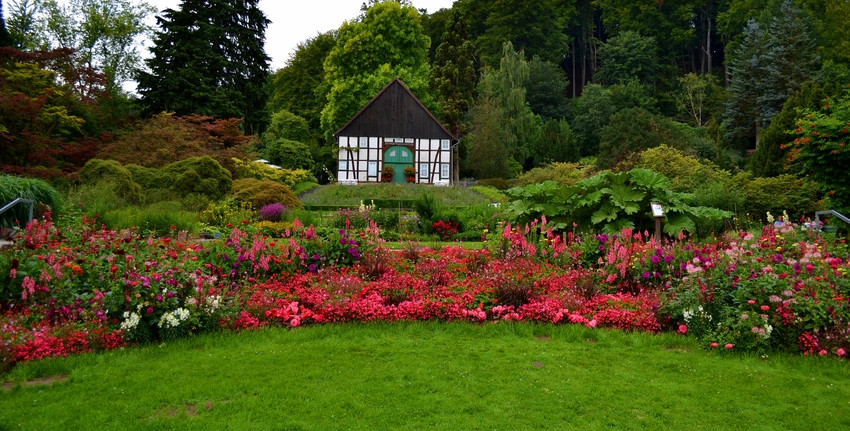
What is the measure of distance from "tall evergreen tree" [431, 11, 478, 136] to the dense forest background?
0.10 m

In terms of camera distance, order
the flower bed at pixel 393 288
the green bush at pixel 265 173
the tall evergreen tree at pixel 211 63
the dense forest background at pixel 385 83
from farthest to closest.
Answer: the tall evergreen tree at pixel 211 63
the green bush at pixel 265 173
the dense forest background at pixel 385 83
the flower bed at pixel 393 288

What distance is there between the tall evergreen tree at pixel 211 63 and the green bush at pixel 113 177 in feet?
48.5

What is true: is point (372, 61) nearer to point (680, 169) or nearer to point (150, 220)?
point (680, 169)

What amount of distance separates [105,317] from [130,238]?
2062 mm

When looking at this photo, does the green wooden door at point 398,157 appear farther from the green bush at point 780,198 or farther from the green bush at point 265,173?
the green bush at point 780,198

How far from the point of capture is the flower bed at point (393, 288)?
5223mm

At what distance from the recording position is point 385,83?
34594 mm

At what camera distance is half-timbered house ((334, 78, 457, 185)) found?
3166 centimetres

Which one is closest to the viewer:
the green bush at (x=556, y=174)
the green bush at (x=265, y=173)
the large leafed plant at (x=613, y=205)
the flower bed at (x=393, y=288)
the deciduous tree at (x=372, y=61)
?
the flower bed at (x=393, y=288)

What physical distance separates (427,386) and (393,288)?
222cm

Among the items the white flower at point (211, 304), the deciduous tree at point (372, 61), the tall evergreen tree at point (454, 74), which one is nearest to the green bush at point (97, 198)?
the white flower at point (211, 304)

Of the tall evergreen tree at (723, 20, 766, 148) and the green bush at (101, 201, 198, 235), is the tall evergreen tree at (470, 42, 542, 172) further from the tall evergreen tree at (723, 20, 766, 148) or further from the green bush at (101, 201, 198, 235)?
the green bush at (101, 201, 198, 235)

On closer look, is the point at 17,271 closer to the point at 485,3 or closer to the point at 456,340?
the point at 456,340

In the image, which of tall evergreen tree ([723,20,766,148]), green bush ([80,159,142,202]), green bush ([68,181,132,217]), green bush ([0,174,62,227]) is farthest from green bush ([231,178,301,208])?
tall evergreen tree ([723,20,766,148])
